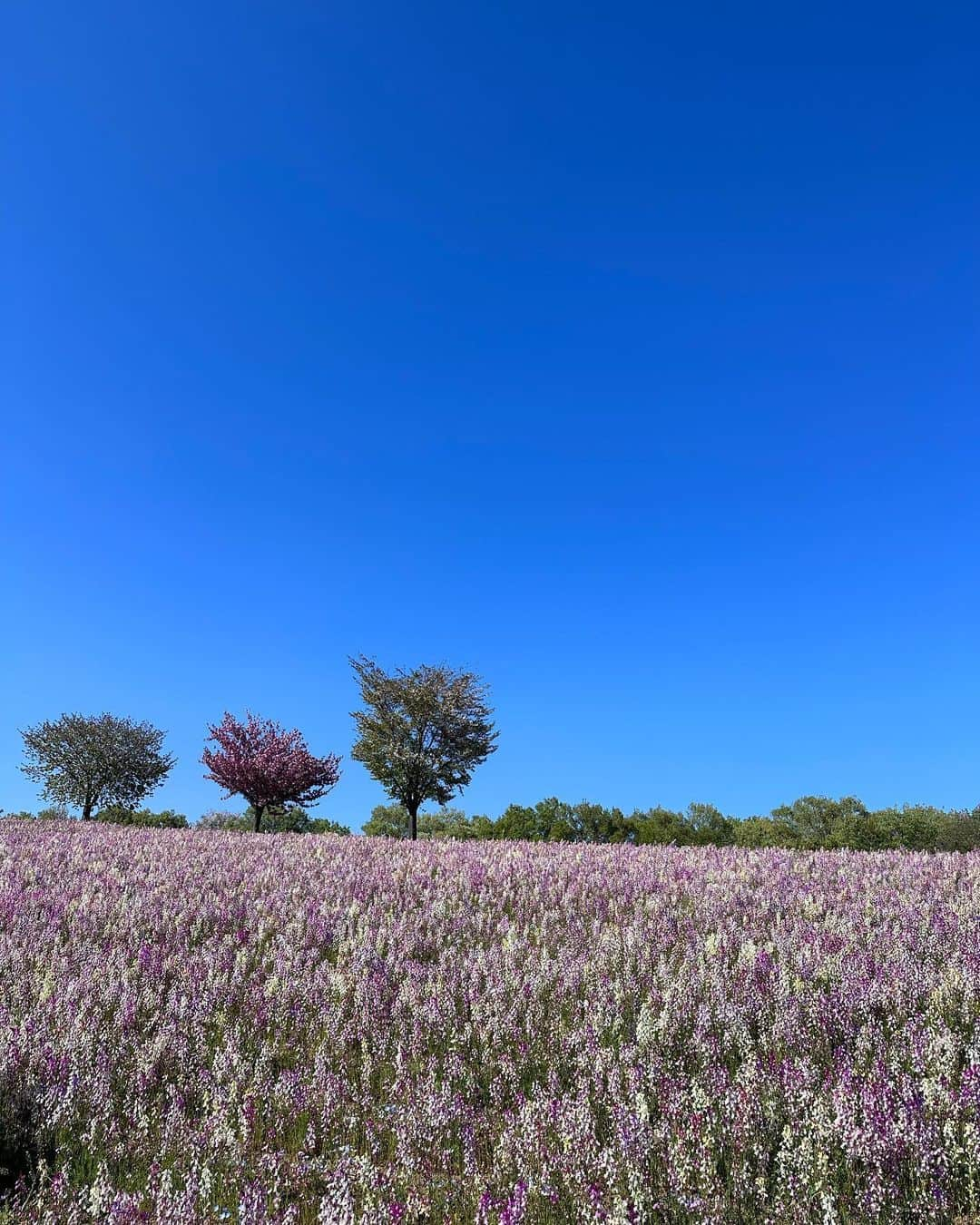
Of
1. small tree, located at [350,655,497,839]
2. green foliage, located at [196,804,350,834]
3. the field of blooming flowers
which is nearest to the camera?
the field of blooming flowers

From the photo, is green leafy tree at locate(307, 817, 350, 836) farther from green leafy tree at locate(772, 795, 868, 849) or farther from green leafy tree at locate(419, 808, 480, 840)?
green leafy tree at locate(772, 795, 868, 849)

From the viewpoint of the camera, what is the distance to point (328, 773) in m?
33.9

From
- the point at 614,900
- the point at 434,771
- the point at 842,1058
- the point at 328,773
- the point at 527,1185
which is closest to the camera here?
the point at 527,1185

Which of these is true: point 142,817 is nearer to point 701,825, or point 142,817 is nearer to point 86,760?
point 86,760

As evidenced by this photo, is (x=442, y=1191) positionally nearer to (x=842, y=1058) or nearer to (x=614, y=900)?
(x=842, y=1058)

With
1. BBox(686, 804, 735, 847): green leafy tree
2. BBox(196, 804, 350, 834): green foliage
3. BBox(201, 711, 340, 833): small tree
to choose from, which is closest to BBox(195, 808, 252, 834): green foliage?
BBox(196, 804, 350, 834): green foliage

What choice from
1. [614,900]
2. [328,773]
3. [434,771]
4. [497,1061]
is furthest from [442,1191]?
[328,773]

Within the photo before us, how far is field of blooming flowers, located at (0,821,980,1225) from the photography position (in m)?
3.67

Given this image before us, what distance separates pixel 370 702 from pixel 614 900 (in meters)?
22.6

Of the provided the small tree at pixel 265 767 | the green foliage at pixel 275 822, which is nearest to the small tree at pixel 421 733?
the small tree at pixel 265 767

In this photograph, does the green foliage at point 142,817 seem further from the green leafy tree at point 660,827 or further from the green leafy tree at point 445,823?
the green leafy tree at point 660,827

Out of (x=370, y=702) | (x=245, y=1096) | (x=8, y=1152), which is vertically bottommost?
(x=8, y=1152)

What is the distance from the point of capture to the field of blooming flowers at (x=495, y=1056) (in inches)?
145

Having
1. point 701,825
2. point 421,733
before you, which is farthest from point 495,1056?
point 701,825
